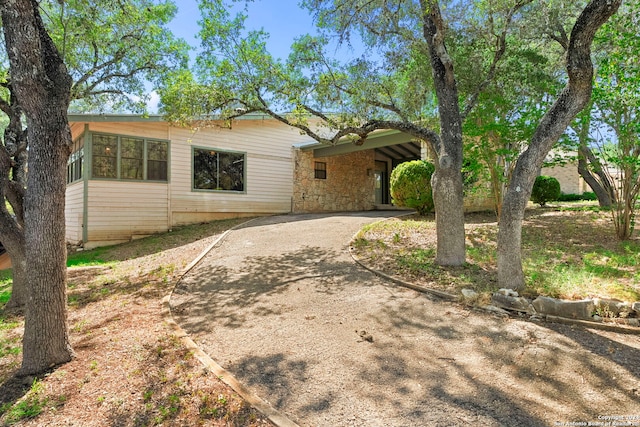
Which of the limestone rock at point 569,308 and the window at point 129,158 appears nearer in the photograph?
the limestone rock at point 569,308

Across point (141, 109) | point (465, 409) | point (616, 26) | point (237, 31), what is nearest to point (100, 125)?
point (141, 109)

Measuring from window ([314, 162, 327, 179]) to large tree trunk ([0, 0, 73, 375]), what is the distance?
1268 cm

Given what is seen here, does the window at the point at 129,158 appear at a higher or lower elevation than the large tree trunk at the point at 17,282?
higher

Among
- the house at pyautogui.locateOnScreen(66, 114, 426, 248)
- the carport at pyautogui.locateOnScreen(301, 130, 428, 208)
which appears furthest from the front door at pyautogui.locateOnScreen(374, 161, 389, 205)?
the house at pyautogui.locateOnScreen(66, 114, 426, 248)

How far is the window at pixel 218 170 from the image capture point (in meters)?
12.8

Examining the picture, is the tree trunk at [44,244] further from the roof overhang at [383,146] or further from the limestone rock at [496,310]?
the roof overhang at [383,146]

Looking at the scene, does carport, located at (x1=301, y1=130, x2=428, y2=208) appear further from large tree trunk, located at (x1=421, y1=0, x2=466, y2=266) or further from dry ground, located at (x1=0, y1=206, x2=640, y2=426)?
dry ground, located at (x1=0, y1=206, x2=640, y2=426)

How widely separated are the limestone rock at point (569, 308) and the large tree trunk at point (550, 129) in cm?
66

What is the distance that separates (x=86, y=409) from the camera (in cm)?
260

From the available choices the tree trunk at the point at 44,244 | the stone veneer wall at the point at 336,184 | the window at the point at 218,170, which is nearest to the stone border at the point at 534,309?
the tree trunk at the point at 44,244

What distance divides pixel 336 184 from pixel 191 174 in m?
6.71

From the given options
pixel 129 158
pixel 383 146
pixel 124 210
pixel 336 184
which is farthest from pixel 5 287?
pixel 336 184

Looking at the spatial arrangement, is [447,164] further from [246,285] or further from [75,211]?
[75,211]

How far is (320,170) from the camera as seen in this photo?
52.1ft
